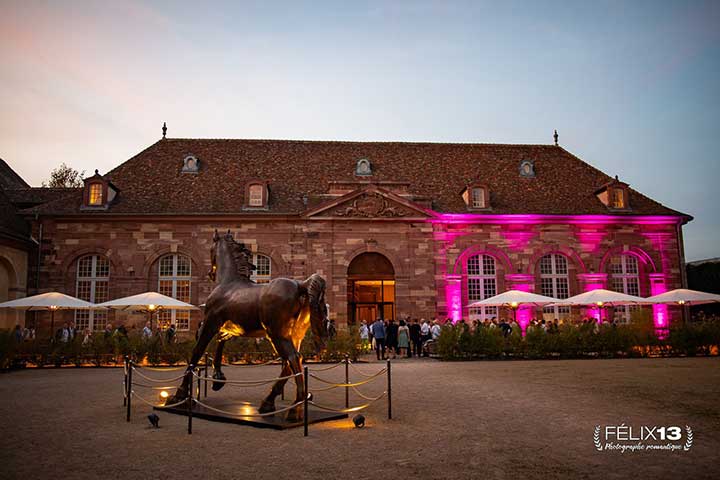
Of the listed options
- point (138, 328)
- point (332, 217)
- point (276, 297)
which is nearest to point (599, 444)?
point (276, 297)

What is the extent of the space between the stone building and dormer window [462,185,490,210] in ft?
0.24

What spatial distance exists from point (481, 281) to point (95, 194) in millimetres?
19905

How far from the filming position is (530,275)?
29.1 meters

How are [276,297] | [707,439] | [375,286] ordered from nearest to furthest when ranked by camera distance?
[707,439], [276,297], [375,286]

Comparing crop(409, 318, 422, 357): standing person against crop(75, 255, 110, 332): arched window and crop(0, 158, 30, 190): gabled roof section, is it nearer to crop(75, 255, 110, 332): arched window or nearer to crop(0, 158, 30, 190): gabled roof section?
crop(75, 255, 110, 332): arched window

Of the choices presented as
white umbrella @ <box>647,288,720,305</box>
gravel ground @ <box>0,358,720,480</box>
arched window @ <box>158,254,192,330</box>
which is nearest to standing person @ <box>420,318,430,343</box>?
white umbrella @ <box>647,288,720,305</box>

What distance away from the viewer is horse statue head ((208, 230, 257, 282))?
11.0 metres

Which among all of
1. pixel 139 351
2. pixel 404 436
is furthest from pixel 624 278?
pixel 404 436

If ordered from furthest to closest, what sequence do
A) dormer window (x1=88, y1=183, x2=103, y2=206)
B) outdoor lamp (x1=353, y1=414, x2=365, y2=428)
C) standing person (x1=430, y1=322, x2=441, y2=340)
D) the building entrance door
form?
the building entrance door → dormer window (x1=88, y1=183, x2=103, y2=206) → standing person (x1=430, y1=322, x2=441, y2=340) → outdoor lamp (x1=353, y1=414, x2=365, y2=428)

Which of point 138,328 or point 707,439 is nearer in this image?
point 707,439

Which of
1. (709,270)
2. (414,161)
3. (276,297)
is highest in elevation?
(414,161)

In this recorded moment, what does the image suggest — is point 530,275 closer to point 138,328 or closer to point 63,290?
point 138,328

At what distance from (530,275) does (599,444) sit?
22.3m

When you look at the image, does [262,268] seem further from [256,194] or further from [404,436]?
[404,436]
